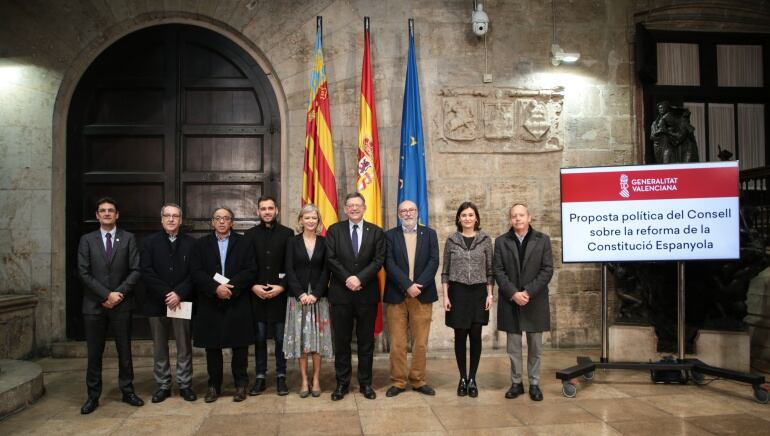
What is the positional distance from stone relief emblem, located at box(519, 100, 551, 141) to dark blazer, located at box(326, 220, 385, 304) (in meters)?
2.96

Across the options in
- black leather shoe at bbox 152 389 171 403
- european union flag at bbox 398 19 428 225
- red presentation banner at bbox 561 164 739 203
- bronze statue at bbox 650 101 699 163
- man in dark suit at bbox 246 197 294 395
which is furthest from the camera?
european union flag at bbox 398 19 428 225

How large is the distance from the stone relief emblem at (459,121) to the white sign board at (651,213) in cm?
180

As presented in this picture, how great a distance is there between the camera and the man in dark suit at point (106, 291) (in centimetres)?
433

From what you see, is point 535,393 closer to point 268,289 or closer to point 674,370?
point 674,370

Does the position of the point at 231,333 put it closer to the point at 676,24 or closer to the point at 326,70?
the point at 326,70

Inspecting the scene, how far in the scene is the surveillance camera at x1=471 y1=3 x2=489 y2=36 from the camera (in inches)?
252

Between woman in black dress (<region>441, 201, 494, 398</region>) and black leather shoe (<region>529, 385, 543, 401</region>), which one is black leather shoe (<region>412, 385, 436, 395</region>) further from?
black leather shoe (<region>529, 385, 543, 401</region>)

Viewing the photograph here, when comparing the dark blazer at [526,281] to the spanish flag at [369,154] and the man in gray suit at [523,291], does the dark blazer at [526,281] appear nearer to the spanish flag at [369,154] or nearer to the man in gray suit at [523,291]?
the man in gray suit at [523,291]

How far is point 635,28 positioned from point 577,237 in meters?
3.52

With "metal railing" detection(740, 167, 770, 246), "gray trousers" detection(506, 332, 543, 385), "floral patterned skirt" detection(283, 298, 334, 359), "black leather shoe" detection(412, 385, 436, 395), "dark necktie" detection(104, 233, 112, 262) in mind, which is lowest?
"black leather shoe" detection(412, 385, 436, 395)

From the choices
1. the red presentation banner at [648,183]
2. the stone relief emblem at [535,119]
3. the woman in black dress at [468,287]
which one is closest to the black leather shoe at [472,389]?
the woman in black dress at [468,287]

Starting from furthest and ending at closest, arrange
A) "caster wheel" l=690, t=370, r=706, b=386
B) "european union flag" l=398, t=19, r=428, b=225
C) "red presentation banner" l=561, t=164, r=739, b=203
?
1. "european union flag" l=398, t=19, r=428, b=225
2. "caster wheel" l=690, t=370, r=706, b=386
3. "red presentation banner" l=561, t=164, r=739, b=203

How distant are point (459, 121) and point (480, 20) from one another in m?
1.19

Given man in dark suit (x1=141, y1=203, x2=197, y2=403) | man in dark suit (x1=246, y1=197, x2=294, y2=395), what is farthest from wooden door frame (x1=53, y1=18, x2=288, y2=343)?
man in dark suit (x1=141, y1=203, x2=197, y2=403)
